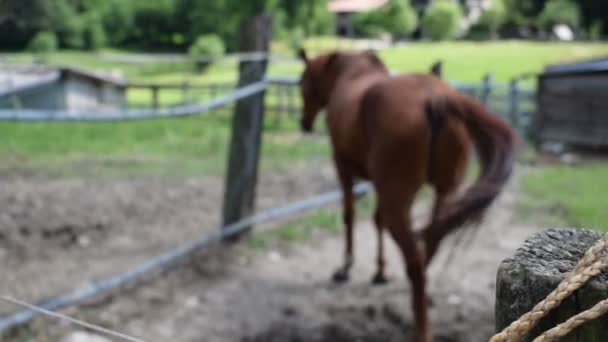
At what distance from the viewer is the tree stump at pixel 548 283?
57 cm

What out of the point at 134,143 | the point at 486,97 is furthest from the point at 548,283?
the point at 134,143

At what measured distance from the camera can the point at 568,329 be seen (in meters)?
0.53

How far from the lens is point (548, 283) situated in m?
0.61

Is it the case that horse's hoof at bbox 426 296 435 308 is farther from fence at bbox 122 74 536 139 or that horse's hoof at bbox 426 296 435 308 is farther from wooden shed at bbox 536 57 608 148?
wooden shed at bbox 536 57 608 148

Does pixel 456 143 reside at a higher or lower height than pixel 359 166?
higher

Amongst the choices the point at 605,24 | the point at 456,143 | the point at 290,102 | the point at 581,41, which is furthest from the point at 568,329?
the point at 581,41

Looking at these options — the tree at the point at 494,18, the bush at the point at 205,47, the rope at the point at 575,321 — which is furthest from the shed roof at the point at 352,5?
the rope at the point at 575,321

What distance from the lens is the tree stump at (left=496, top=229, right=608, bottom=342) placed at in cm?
57

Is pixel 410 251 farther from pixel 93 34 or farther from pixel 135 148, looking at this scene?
pixel 93 34

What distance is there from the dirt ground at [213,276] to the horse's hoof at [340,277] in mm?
61

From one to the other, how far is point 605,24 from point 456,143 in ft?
59.8

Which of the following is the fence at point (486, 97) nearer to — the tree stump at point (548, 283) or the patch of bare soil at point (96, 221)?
the patch of bare soil at point (96, 221)

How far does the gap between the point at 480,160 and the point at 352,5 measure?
79.5 feet

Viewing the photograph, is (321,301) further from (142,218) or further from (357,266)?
(142,218)
